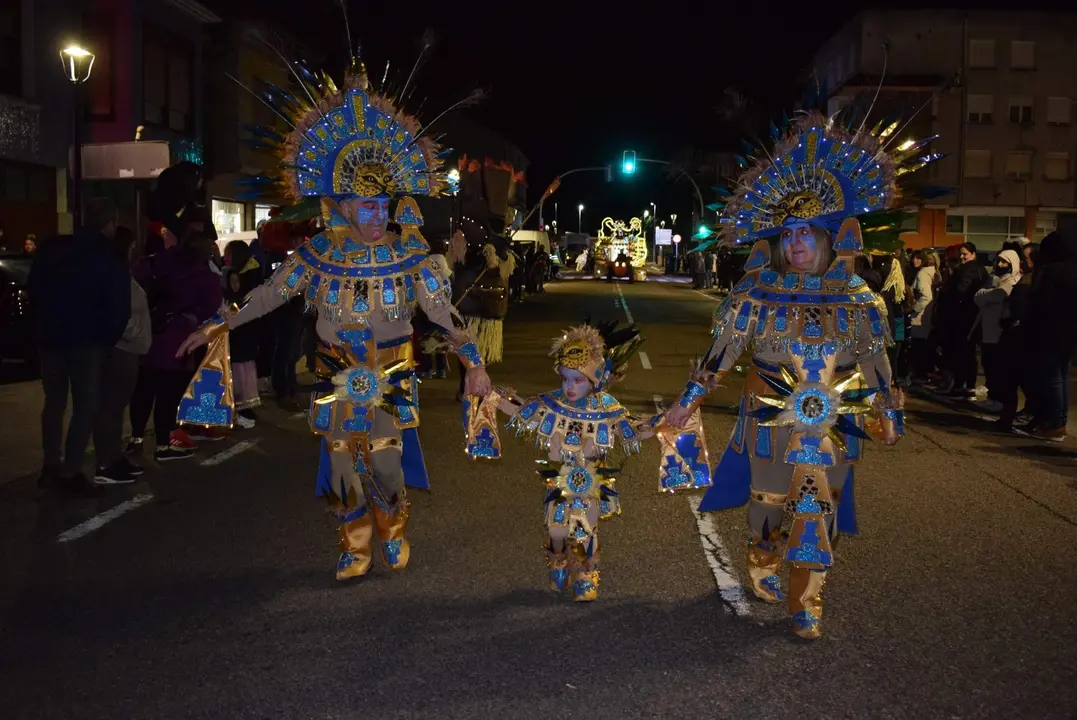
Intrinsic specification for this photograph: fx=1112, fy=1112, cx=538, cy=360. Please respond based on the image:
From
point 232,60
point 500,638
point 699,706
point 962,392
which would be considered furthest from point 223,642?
point 232,60

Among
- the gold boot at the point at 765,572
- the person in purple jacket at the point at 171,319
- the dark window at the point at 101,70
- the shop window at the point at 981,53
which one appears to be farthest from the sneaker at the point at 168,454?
the shop window at the point at 981,53

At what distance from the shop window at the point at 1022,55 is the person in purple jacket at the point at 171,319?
167 feet

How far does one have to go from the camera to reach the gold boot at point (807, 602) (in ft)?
16.0

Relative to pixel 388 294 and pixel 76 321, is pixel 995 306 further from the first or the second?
pixel 76 321

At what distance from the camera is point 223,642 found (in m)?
4.79

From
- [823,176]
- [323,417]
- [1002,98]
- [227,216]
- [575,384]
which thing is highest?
[1002,98]

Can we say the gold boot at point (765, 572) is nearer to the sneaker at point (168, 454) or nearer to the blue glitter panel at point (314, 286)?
the blue glitter panel at point (314, 286)

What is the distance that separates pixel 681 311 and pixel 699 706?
90.0 ft

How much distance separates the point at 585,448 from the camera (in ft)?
17.7

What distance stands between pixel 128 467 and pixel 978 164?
167 feet

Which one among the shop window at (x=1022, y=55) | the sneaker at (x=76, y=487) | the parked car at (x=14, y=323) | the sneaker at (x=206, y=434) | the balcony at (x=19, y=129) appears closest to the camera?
the sneaker at (x=76, y=487)

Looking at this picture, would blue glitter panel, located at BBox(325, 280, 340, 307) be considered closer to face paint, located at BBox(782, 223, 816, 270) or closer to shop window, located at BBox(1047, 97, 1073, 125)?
face paint, located at BBox(782, 223, 816, 270)

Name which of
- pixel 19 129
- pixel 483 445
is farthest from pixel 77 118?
pixel 483 445

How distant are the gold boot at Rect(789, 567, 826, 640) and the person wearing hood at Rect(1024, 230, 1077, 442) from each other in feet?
21.7
